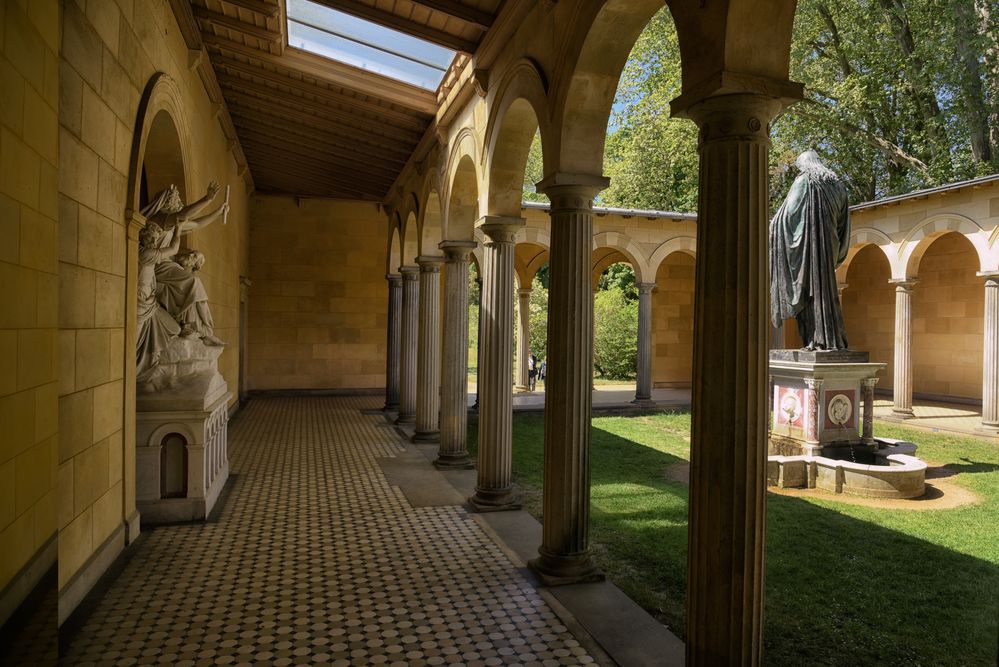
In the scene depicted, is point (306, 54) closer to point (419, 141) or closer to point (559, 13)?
point (419, 141)

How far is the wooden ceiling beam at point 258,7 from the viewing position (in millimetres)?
6949

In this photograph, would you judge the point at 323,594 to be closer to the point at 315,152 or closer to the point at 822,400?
the point at 822,400

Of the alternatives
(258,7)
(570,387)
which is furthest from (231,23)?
(570,387)

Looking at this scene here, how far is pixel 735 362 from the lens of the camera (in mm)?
2932

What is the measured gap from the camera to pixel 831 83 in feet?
69.2

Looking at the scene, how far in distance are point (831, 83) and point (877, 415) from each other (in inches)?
458

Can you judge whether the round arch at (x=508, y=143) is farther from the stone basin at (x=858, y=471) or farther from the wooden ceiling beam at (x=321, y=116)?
the stone basin at (x=858, y=471)

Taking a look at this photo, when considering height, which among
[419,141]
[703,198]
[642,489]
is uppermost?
[419,141]

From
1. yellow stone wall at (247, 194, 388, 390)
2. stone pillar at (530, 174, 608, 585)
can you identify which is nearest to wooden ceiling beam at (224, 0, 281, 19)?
stone pillar at (530, 174, 608, 585)

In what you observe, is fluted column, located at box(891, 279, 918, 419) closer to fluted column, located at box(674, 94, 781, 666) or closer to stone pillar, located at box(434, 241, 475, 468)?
stone pillar, located at box(434, 241, 475, 468)

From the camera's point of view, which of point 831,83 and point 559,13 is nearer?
point 559,13

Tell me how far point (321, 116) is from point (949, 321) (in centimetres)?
1690

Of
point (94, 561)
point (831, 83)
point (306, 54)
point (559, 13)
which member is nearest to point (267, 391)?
point (306, 54)

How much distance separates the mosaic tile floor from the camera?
3920mm
